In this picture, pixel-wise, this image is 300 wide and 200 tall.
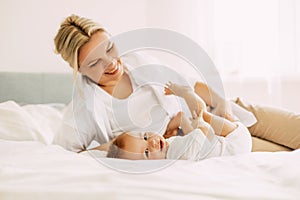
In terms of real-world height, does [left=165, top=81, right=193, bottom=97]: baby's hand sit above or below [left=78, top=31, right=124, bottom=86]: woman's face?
below

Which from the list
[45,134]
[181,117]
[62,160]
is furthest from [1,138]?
[181,117]

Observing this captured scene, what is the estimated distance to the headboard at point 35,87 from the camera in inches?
76.1

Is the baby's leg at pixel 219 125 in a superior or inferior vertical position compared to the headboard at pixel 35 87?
superior

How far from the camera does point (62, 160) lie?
3.11 feet

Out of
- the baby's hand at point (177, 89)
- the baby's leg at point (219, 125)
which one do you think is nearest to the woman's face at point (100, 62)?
the baby's hand at point (177, 89)

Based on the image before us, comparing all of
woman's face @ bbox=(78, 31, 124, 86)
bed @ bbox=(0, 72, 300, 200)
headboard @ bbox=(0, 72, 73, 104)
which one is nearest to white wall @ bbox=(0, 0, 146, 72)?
headboard @ bbox=(0, 72, 73, 104)

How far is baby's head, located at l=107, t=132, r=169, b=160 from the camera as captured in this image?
0.92m

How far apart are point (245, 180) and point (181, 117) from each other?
234 millimetres

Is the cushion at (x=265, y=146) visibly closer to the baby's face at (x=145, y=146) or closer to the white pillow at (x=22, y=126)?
the baby's face at (x=145, y=146)

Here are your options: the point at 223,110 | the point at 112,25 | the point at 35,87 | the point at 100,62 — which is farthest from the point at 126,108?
the point at 112,25

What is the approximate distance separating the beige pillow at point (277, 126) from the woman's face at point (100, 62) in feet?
2.20

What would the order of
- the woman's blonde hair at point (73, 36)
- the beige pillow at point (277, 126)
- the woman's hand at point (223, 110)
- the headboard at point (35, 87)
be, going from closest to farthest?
the woman's blonde hair at point (73, 36) < the woman's hand at point (223, 110) < the beige pillow at point (277, 126) < the headboard at point (35, 87)

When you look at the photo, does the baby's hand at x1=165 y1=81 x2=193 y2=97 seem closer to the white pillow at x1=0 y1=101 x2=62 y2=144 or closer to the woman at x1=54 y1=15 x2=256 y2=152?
the woman at x1=54 y1=15 x2=256 y2=152

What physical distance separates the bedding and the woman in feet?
0.26
